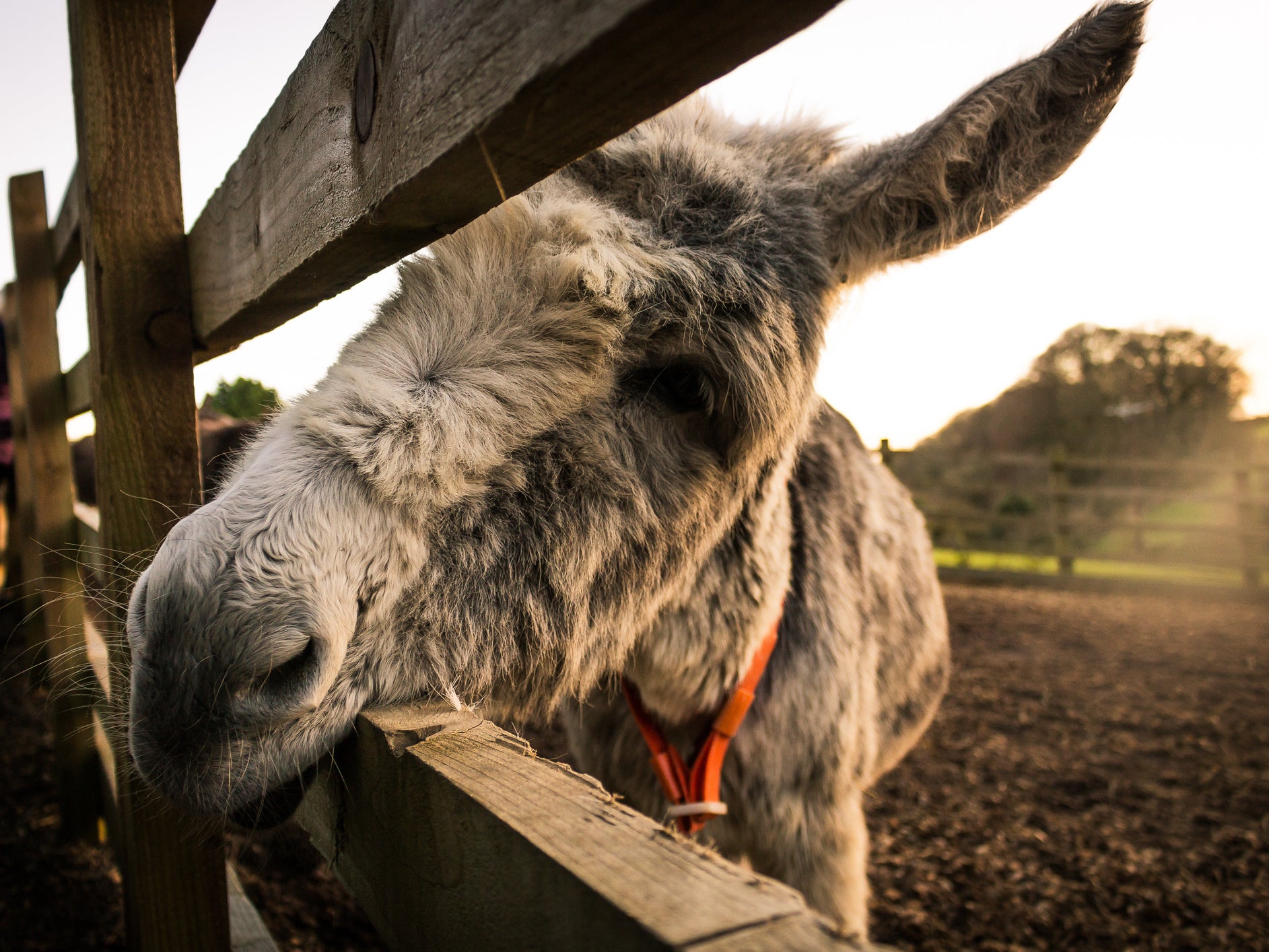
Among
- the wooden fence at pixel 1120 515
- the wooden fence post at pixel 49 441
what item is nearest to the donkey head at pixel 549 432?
the wooden fence post at pixel 49 441

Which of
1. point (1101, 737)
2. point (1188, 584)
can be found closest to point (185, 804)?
point (1101, 737)

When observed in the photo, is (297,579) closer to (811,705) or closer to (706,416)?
(706,416)

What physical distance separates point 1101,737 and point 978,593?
6.04 meters

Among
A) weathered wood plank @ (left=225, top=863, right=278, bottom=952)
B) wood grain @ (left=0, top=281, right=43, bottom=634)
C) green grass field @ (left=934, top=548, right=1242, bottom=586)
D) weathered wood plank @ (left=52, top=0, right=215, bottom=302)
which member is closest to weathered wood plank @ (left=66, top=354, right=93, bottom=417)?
weathered wood plank @ (left=52, top=0, right=215, bottom=302)

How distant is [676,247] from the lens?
147cm

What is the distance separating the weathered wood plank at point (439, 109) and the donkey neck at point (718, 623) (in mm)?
1141

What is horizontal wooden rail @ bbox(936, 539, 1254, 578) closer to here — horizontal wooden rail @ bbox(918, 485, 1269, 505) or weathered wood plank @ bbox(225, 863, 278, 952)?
horizontal wooden rail @ bbox(918, 485, 1269, 505)

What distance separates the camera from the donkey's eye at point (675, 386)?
1.50 meters

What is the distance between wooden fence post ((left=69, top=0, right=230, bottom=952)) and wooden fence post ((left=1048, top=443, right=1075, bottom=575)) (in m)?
13.8

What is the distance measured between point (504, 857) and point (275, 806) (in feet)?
2.36

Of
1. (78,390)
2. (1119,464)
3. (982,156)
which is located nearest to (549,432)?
(982,156)

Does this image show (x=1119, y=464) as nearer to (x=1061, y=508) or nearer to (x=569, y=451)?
(x=1061, y=508)

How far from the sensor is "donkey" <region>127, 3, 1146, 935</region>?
3.29 feet

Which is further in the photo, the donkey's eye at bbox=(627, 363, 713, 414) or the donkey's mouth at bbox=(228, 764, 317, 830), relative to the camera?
the donkey's eye at bbox=(627, 363, 713, 414)
